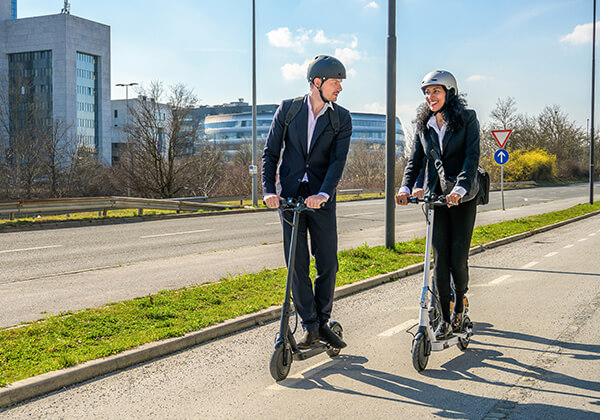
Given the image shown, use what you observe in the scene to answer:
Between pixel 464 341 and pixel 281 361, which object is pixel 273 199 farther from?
pixel 464 341

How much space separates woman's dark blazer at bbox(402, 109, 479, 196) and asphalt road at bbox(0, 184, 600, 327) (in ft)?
13.6

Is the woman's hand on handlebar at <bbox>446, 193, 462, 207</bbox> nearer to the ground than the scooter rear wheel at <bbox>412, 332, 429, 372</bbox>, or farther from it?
farther from it

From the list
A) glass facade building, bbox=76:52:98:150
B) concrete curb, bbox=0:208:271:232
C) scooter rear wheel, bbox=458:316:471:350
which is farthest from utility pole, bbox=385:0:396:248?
glass facade building, bbox=76:52:98:150

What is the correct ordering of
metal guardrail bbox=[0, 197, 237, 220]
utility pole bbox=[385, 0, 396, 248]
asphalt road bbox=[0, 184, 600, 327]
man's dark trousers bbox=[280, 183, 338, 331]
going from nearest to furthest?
1. man's dark trousers bbox=[280, 183, 338, 331]
2. asphalt road bbox=[0, 184, 600, 327]
3. utility pole bbox=[385, 0, 396, 248]
4. metal guardrail bbox=[0, 197, 237, 220]

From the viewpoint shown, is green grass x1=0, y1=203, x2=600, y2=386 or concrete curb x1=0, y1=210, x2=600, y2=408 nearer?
concrete curb x1=0, y1=210, x2=600, y2=408

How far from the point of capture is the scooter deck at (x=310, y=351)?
4.15 m

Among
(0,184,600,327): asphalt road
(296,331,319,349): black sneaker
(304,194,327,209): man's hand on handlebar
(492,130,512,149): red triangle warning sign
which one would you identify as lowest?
(0,184,600,327): asphalt road

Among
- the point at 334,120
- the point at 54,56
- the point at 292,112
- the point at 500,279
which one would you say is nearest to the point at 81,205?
the point at 500,279

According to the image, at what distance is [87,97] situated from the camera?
98.1 m

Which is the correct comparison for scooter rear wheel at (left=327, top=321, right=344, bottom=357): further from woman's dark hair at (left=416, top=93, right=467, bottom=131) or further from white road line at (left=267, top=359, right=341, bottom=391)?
woman's dark hair at (left=416, top=93, right=467, bottom=131)

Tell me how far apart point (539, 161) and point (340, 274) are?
6272 cm

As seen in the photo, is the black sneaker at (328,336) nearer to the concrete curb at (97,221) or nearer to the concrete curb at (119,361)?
the concrete curb at (119,361)

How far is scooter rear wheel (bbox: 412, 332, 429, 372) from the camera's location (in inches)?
167

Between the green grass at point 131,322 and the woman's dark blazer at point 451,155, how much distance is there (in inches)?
89.9
